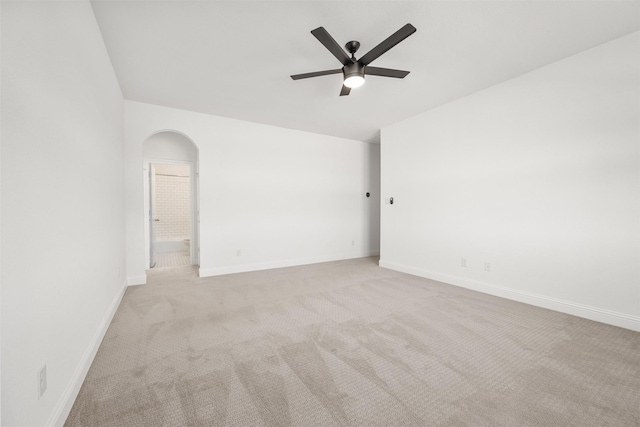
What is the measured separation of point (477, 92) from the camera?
3.63 meters

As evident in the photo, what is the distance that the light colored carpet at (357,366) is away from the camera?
1472mm

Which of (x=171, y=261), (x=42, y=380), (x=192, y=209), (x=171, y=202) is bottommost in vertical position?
(x=171, y=261)

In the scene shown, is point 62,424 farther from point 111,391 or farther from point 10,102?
point 10,102

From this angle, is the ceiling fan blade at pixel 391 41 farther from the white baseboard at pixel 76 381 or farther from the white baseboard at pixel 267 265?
the white baseboard at pixel 267 265

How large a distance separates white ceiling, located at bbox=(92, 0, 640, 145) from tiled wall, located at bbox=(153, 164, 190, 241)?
4.47m

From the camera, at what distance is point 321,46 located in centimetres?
255

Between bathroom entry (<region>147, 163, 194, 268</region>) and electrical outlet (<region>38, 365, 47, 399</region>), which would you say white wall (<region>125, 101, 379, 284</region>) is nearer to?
electrical outlet (<region>38, 365, 47, 399</region>)

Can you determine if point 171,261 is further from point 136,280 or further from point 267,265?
point 267,265

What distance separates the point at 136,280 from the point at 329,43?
163 inches

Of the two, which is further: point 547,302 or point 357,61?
point 547,302

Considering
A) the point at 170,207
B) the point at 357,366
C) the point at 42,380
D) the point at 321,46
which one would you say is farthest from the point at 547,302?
the point at 170,207

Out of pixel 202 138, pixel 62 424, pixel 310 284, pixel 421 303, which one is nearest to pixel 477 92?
pixel 421 303

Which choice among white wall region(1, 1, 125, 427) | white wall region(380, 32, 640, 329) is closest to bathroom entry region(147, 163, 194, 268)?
white wall region(1, 1, 125, 427)

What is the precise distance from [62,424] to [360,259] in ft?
17.0
